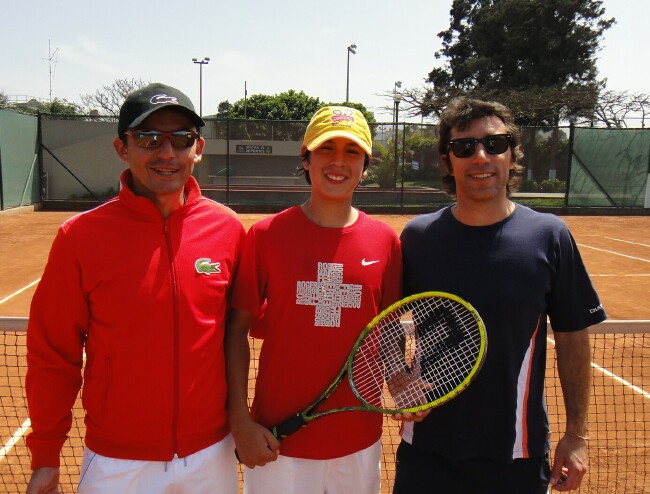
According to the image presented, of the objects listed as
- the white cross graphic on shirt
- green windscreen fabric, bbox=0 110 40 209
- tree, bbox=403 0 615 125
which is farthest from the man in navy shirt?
tree, bbox=403 0 615 125

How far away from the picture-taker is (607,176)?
827 inches

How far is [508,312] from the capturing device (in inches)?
83.6

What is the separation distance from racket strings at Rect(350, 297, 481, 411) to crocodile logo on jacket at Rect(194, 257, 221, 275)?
611 mm

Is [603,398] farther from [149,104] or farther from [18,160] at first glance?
[18,160]

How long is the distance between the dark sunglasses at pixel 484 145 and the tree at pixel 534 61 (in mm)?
31844

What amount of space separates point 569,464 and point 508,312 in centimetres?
64

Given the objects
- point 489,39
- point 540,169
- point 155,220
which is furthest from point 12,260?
point 489,39

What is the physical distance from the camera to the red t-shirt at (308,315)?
2191 millimetres

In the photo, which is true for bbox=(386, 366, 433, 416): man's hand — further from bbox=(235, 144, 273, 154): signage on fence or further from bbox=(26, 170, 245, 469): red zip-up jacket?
bbox=(235, 144, 273, 154): signage on fence

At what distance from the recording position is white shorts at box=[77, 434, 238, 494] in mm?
2027

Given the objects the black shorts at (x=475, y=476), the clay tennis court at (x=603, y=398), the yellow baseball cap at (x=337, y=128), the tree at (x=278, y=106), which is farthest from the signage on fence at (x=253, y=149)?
the tree at (x=278, y=106)

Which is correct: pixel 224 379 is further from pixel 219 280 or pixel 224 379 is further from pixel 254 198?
pixel 254 198

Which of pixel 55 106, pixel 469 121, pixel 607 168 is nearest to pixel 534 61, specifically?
pixel 607 168

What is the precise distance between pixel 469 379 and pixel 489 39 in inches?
1574
